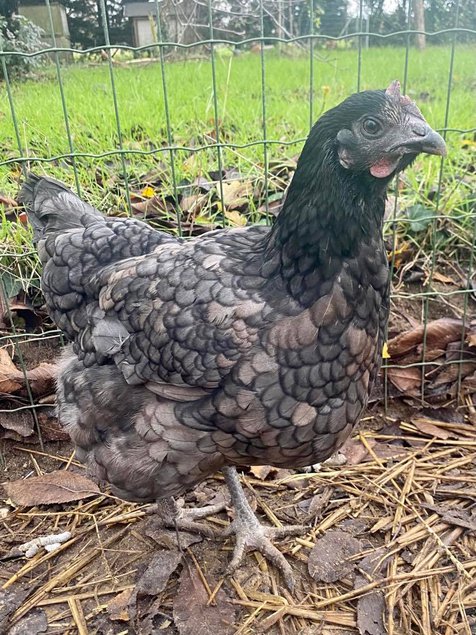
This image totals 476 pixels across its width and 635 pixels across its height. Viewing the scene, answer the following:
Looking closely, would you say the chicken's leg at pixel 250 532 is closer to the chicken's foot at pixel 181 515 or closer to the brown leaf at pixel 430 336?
the chicken's foot at pixel 181 515

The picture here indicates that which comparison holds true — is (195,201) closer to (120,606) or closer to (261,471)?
(261,471)

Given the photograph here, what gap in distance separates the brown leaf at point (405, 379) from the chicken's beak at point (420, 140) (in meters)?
1.62

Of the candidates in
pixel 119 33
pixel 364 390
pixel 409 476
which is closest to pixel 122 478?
pixel 364 390

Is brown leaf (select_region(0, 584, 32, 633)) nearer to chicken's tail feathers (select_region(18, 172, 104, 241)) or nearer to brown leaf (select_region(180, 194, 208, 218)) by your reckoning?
A: chicken's tail feathers (select_region(18, 172, 104, 241))

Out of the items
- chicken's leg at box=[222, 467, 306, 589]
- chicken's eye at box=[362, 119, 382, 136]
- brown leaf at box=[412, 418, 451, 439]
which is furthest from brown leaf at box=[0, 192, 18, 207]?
brown leaf at box=[412, 418, 451, 439]

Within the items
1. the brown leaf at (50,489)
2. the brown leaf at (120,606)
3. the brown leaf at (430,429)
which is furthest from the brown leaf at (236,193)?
the brown leaf at (120,606)

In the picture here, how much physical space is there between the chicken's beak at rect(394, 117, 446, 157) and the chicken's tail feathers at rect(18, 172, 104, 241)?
1298 millimetres

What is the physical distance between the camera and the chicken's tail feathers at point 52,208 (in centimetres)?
234

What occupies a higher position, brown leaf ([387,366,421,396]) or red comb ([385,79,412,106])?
red comb ([385,79,412,106])

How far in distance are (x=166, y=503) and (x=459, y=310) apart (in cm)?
183

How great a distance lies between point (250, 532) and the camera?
7.31 ft

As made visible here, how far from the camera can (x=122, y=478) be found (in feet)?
6.20

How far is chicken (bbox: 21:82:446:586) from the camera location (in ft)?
5.11

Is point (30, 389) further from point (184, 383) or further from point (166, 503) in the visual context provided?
point (184, 383)
